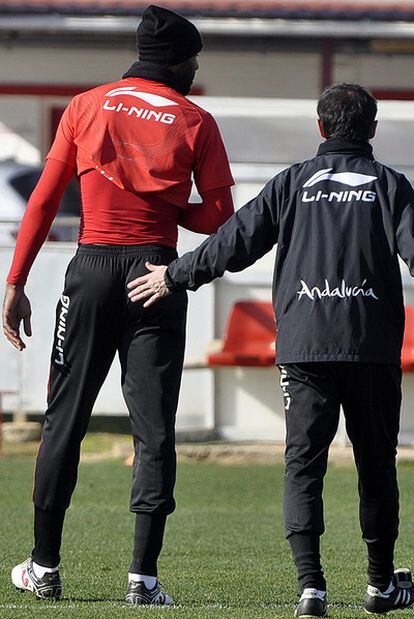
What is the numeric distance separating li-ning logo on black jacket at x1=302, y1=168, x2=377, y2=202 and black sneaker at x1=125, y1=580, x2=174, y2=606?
1540mm

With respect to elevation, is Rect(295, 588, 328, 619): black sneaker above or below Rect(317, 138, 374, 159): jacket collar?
below

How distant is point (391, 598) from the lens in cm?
496

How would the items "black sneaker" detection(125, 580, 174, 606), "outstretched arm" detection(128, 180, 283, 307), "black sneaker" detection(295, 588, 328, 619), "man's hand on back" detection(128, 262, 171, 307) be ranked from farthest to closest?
"black sneaker" detection(125, 580, 174, 606), "man's hand on back" detection(128, 262, 171, 307), "outstretched arm" detection(128, 180, 283, 307), "black sneaker" detection(295, 588, 328, 619)

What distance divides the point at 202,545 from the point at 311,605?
2401 mm

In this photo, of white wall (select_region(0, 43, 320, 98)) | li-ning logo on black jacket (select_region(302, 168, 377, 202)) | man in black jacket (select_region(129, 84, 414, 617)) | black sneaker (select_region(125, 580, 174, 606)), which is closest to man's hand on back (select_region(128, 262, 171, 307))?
man in black jacket (select_region(129, 84, 414, 617))

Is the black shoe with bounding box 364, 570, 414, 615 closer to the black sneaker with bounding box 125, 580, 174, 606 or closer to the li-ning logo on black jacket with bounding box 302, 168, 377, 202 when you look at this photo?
the black sneaker with bounding box 125, 580, 174, 606

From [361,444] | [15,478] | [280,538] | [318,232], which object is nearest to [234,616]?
[361,444]

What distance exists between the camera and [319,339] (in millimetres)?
4758

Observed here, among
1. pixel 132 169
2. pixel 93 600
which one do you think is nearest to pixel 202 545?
pixel 93 600

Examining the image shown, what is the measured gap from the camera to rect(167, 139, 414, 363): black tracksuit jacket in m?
4.75

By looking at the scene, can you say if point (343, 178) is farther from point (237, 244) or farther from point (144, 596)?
point (144, 596)

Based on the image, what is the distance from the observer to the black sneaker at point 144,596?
5.09 metres

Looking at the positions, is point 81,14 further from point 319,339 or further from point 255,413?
point 319,339

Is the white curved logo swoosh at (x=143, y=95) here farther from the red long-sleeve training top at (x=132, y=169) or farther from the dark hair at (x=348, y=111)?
the dark hair at (x=348, y=111)
